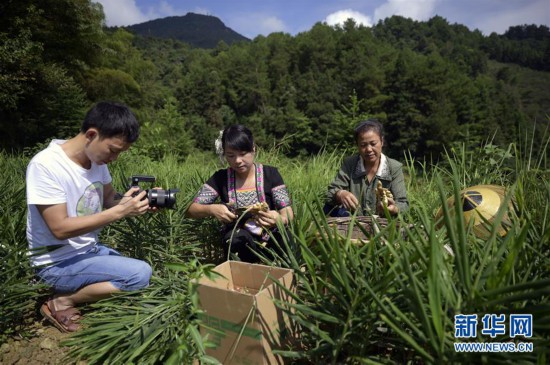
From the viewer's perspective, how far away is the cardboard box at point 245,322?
4.19ft

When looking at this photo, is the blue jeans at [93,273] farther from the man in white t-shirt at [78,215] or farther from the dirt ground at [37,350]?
the dirt ground at [37,350]

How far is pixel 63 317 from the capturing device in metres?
1.84

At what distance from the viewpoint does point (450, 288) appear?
0.98 m

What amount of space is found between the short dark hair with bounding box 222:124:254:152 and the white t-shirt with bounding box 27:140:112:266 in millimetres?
712

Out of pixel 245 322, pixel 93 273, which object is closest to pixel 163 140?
pixel 93 273

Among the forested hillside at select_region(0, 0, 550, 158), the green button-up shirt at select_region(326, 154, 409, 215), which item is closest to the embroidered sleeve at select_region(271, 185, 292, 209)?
the green button-up shirt at select_region(326, 154, 409, 215)

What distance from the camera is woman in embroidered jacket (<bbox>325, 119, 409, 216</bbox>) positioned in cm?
256

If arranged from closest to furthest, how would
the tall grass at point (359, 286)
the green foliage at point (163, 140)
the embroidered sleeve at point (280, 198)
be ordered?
1. the tall grass at point (359, 286)
2. the embroidered sleeve at point (280, 198)
3. the green foliage at point (163, 140)

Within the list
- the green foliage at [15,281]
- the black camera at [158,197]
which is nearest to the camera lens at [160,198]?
the black camera at [158,197]

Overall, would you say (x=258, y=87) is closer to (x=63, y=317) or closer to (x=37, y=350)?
(x=63, y=317)

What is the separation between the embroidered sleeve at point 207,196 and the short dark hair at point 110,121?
0.63 meters

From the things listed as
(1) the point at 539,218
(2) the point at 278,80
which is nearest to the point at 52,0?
(1) the point at 539,218

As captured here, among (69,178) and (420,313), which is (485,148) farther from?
(69,178)

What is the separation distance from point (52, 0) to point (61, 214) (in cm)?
1503
